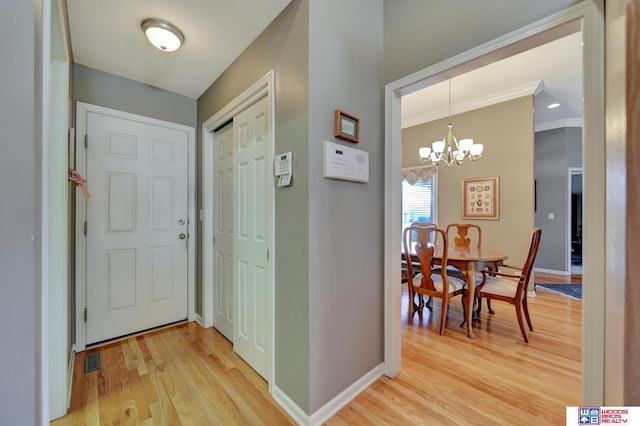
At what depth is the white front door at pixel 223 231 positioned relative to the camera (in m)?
2.26

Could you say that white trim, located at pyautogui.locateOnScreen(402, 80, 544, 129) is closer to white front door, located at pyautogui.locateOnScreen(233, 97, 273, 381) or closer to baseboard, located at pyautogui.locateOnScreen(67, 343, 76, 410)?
white front door, located at pyautogui.locateOnScreen(233, 97, 273, 381)

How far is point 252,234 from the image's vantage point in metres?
1.86

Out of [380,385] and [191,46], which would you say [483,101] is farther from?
[380,385]

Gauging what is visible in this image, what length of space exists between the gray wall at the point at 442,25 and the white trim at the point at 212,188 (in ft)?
2.91

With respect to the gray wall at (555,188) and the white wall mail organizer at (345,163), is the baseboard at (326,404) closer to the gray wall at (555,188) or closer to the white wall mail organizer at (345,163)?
the white wall mail organizer at (345,163)

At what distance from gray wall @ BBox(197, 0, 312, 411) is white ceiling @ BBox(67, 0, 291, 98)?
0.24 meters

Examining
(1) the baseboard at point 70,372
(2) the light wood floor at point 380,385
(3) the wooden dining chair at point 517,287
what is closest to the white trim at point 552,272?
(2) the light wood floor at point 380,385

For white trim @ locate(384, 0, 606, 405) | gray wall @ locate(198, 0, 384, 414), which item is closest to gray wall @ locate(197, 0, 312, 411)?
gray wall @ locate(198, 0, 384, 414)

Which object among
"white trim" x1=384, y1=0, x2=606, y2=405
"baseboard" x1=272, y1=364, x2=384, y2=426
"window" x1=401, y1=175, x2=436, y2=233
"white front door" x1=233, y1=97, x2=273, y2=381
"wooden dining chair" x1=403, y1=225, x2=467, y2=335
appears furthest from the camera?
"window" x1=401, y1=175, x2=436, y2=233

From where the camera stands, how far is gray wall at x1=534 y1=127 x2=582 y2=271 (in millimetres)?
4797

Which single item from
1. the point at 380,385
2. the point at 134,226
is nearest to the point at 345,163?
the point at 380,385

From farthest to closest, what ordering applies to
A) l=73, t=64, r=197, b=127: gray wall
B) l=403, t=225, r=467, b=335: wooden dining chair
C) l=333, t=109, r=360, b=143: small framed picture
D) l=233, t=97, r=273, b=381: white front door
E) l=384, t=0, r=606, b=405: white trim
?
l=403, t=225, r=467, b=335: wooden dining chair, l=73, t=64, r=197, b=127: gray wall, l=233, t=97, r=273, b=381: white front door, l=333, t=109, r=360, b=143: small framed picture, l=384, t=0, r=606, b=405: white trim

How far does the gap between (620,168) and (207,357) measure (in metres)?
2.46

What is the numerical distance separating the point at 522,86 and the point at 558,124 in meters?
2.21
